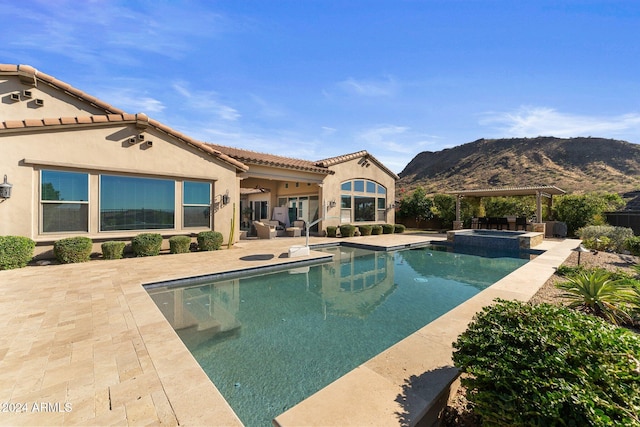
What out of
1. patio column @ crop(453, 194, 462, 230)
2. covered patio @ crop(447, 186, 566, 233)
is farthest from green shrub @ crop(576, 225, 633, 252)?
patio column @ crop(453, 194, 462, 230)

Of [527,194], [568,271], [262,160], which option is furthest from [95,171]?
[527,194]

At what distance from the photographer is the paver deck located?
8.02ft

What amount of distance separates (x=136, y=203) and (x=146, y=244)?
176 cm

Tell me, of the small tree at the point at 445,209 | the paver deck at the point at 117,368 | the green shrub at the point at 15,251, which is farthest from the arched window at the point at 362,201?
the green shrub at the point at 15,251

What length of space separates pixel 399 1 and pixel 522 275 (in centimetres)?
A: 999

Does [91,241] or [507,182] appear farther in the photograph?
[507,182]

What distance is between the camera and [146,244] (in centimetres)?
977

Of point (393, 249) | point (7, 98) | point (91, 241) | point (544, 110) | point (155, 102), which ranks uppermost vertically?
point (544, 110)

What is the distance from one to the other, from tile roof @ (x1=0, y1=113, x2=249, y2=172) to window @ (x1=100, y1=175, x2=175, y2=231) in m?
1.84

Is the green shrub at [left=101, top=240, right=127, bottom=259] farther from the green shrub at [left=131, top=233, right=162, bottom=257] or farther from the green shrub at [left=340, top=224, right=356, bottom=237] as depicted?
the green shrub at [left=340, top=224, right=356, bottom=237]

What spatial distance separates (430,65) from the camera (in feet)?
43.4

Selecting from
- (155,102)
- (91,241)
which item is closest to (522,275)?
(91,241)

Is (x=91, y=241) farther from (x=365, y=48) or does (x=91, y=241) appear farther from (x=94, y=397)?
(x=365, y=48)

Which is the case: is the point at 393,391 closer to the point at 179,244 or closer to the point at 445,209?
the point at 179,244
